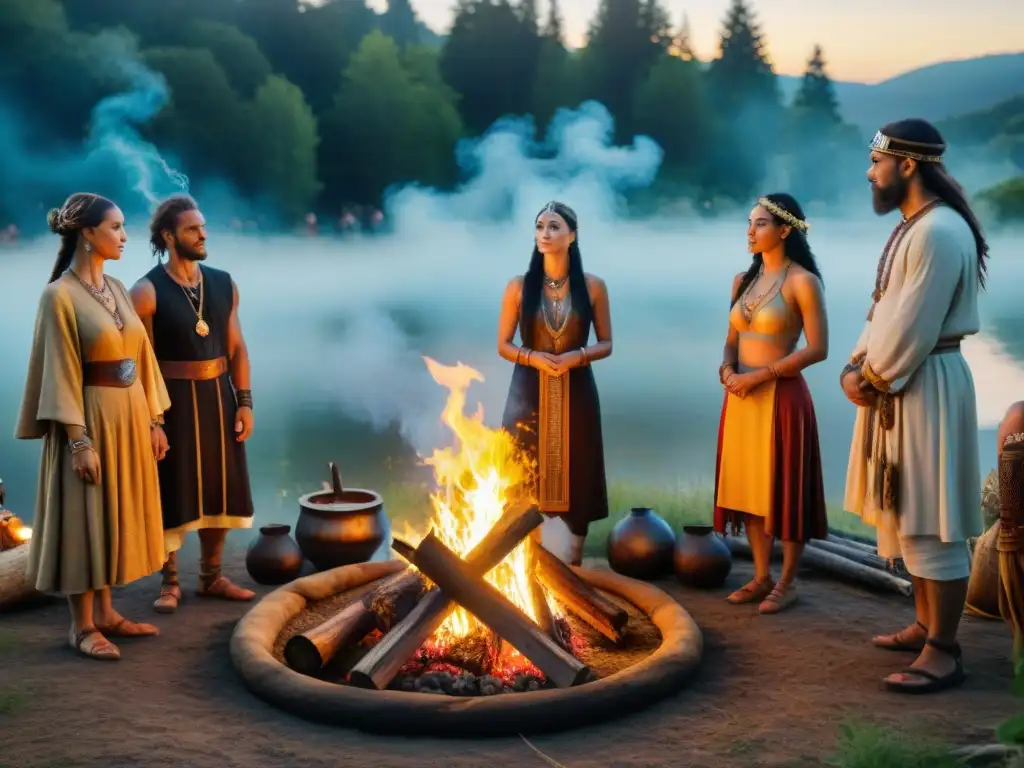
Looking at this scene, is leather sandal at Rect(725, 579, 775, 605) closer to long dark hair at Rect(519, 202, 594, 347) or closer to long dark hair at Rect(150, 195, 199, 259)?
long dark hair at Rect(519, 202, 594, 347)

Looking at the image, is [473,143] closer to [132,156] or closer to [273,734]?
[132,156]

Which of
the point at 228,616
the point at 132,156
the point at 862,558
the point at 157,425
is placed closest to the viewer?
the point at 157,425

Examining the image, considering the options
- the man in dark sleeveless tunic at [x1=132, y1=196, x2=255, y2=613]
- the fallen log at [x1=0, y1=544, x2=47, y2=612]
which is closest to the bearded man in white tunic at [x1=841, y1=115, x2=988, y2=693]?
the man in dark sleeveless tunic at [x1=132, y1=196, x2=255, y2=613]

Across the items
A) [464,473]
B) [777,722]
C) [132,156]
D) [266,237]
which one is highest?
[132,156]

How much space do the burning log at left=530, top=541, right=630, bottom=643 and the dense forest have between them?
566 cm

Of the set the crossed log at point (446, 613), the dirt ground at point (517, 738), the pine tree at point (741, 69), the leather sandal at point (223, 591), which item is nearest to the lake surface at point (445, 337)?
the pine tree at point (741, 69)

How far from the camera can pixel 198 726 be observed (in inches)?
174

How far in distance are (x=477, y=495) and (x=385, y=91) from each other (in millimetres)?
6091

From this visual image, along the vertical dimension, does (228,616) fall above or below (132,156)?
below

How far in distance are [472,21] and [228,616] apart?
6.91 meters

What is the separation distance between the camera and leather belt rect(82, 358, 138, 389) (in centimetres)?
511

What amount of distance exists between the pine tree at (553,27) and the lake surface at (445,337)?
80.7 inches

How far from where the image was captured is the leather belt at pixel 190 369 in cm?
587

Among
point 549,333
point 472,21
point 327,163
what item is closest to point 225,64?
point 327,163
